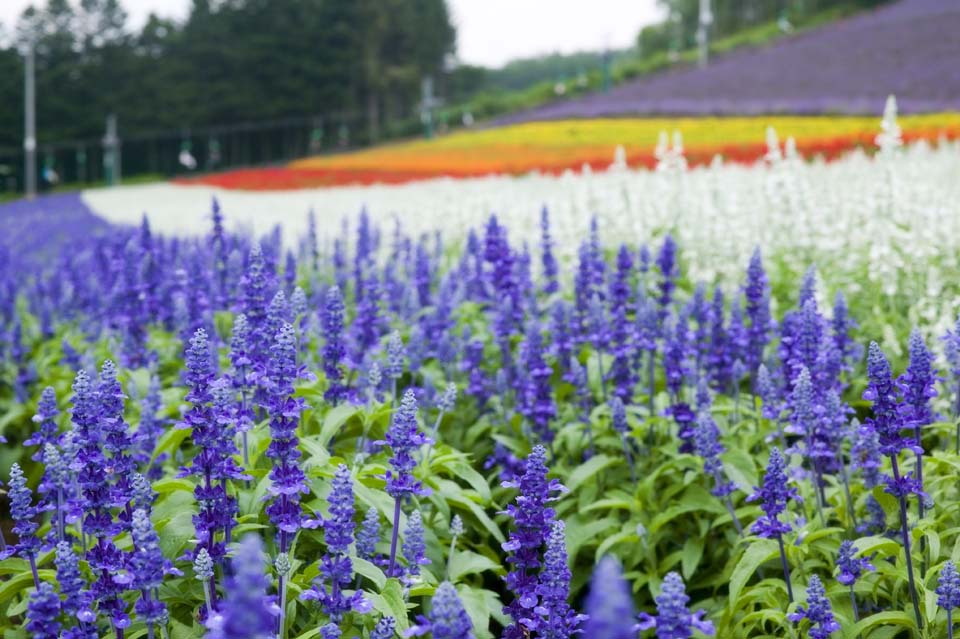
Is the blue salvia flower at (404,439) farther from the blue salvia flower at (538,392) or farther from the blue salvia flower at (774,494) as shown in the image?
the blue salvia flower at (538,392)

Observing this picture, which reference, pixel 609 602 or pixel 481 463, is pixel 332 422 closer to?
pixel 481 463

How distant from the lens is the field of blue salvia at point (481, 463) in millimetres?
2498

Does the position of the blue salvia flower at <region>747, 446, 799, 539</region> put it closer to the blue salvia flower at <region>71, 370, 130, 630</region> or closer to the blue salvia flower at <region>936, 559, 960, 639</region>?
the blue salvia flower at <region>936, 559, 960, 639</region>

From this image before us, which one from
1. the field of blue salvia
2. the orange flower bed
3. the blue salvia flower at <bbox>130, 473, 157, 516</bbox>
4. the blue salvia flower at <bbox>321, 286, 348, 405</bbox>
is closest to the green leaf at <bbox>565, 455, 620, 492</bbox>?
the field of blue salvia

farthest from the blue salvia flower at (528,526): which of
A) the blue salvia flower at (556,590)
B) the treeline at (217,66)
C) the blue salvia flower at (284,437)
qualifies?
the treeline at (217,66)

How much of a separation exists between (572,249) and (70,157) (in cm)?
6525

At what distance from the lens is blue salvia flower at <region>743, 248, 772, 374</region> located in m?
4.57

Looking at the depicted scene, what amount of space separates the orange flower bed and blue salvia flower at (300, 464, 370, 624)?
44.5ft

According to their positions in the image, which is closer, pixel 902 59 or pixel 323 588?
pixel 323 588

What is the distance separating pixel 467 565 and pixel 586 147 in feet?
71.5

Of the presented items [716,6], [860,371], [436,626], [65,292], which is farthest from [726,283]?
[716,6]

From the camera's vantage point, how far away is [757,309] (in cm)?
466

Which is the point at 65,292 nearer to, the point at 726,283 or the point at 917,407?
the point at 726,283

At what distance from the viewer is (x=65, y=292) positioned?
7.20m
